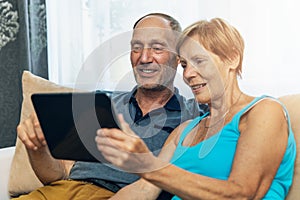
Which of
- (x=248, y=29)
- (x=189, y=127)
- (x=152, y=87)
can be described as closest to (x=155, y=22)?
(x=152, y=87)

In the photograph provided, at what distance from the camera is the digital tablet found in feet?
3.21

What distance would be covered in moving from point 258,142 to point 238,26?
0.76 m

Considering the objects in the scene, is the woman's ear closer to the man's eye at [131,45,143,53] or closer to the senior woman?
the senior woman

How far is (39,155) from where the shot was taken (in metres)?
1.52

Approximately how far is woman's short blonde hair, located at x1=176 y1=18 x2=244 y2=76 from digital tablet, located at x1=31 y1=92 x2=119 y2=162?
43 centimetres

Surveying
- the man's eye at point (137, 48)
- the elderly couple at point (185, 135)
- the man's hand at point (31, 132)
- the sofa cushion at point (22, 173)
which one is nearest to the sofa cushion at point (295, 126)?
the elderly couple at point (185, 135)

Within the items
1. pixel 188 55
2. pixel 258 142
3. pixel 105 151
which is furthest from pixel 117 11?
pixel 105 151

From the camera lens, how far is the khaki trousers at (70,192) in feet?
5.30

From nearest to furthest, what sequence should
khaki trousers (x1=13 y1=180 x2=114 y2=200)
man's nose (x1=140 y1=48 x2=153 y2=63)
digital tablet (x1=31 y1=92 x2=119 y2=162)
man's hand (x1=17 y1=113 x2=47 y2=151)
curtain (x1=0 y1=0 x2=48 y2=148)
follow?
digital tablet (x1=31 y1=92 x2=119 y2=162) → man's hand (x1=17 y1=113 x2=47 y2=151) → khaki trousers (x1=13 y1=180 x2=114 y2=200) → man's nose (x1=140 y1=48 x2=153 y2=63) → curtain (x1=0 y1=0 x2=48 y2=148)

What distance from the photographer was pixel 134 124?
5.65 ft

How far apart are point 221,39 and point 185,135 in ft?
1.13

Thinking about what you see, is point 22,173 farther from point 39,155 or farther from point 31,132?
point 31,132

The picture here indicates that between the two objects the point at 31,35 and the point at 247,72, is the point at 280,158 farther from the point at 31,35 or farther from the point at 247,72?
the point at 31,35

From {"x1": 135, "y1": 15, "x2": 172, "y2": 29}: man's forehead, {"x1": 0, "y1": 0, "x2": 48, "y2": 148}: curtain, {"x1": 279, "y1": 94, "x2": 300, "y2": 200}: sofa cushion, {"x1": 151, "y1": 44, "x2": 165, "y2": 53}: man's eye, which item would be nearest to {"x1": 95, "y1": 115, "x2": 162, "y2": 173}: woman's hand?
{"x1": 279, "y1": 94, "x2": 300, "y2": 200}: sofa cushion
